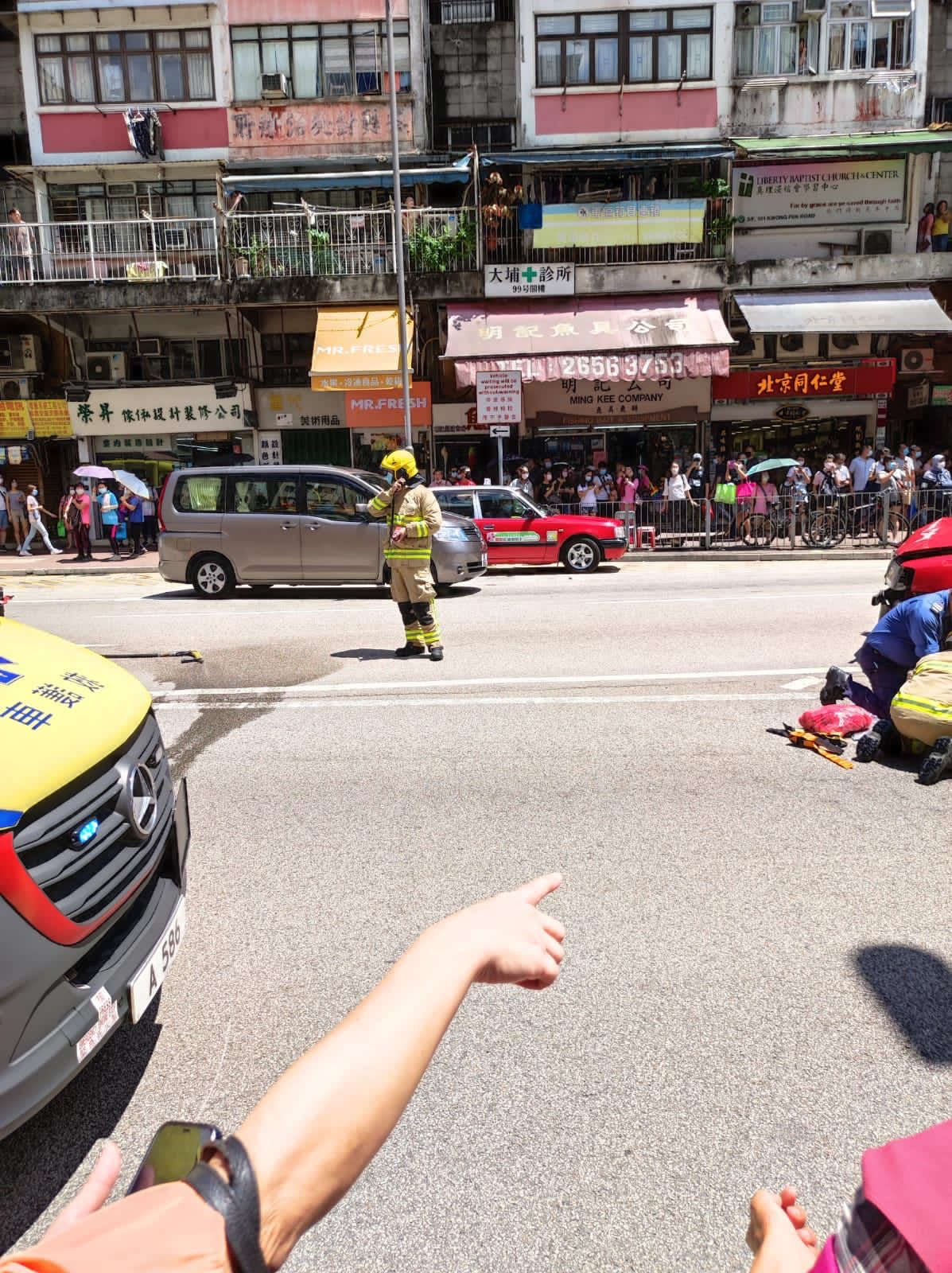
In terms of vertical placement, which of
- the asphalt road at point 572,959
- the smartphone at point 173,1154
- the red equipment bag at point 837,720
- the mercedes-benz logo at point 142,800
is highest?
the smartphone at point 173,1154

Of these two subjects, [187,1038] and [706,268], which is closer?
[187,1038]

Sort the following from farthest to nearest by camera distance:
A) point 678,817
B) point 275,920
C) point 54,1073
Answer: point 678,817
point 275,920
point 54,1073

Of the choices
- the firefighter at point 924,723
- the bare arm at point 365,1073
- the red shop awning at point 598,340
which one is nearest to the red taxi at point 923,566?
the firefighter at point 924,723

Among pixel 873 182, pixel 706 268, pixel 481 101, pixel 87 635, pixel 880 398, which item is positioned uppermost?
pixel 481 101

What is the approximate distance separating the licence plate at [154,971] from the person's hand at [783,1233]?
1805 millimetres

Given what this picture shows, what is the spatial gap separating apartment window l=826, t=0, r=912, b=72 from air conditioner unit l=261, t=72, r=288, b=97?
12551 millimetres

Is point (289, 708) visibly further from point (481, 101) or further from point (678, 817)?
point (481, 101)

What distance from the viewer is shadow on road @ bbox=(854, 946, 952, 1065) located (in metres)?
2.98

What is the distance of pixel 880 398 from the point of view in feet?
75.4

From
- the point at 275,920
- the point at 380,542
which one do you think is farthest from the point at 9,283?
the point at 275,920

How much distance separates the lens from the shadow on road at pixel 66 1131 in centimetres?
246

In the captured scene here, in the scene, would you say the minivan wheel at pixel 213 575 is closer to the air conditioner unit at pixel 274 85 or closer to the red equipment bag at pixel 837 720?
the red equipment bag at pixel 837 720

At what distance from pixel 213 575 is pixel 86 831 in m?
11.8

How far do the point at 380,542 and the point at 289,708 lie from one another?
629cm
